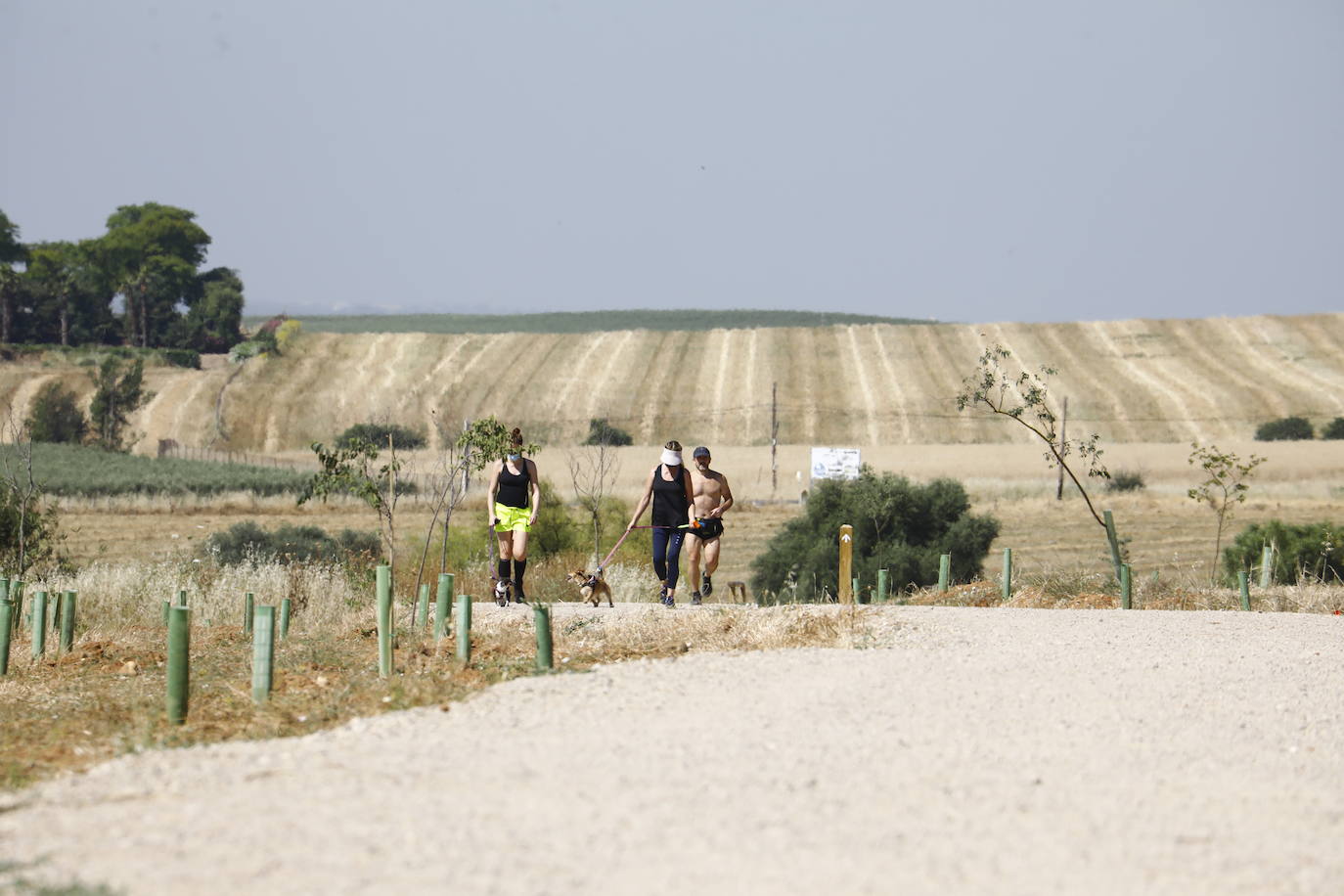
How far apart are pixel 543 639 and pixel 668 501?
4.52m

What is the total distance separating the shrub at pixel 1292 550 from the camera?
22234 mm

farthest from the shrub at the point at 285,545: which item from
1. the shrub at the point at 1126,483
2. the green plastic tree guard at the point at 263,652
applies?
the shrub at the point at 1126,483

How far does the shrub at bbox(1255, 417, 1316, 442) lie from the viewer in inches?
2657

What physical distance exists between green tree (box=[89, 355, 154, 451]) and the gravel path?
2426 inches

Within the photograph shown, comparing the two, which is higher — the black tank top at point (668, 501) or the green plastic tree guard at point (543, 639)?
the black tank top at point (668, 501)

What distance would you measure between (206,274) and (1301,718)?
100 metres

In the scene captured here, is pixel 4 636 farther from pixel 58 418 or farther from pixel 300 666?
pixel 58 418

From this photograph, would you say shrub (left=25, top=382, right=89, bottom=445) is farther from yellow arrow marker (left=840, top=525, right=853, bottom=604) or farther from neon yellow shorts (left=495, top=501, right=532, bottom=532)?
yellow arrow marker (left=840, top=525, right=853, bottom=604)

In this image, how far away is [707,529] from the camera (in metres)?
14.9

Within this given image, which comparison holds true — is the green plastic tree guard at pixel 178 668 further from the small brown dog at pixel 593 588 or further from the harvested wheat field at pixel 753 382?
the harvested wheat field at pixel 753 382

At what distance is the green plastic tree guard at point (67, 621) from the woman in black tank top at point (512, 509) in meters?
3.86

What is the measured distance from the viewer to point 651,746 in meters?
7.64

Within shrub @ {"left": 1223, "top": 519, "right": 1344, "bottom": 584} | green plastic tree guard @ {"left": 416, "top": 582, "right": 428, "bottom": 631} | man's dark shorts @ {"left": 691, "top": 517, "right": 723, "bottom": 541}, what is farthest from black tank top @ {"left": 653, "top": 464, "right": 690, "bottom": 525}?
shrub @ {"left": 1223, "top": 519, "right": 1344, "bottom": 584}

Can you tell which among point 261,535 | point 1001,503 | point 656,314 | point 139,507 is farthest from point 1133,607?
point 656,314
